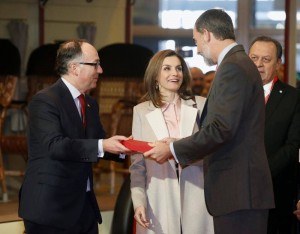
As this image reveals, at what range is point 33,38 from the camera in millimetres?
9406

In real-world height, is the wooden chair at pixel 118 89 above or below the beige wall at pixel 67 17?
below

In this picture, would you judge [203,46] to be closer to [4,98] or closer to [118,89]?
[4,98]

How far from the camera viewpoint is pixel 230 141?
11.3 feet

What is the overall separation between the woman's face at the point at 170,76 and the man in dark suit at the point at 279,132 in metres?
0.49

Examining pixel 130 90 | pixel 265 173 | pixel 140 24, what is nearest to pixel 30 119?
pixel 265 173

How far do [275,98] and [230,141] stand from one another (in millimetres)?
1072

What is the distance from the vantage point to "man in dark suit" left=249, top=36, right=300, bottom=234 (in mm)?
4387

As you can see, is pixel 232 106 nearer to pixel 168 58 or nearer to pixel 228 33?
pixel 228 33

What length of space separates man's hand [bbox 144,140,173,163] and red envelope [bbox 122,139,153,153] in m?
0.04

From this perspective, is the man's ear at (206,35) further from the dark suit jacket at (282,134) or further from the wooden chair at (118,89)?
the wooden chair at (118,89)

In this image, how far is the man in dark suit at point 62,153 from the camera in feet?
12.3

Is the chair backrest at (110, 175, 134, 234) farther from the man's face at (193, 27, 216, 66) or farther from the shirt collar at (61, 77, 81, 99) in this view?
the man's face at (193, 27, 216, 66)

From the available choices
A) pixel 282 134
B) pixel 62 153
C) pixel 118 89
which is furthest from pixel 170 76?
pixel 118 89

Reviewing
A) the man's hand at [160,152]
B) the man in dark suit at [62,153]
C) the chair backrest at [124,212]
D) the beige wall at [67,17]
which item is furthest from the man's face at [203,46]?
the beige wall at [67,17]
